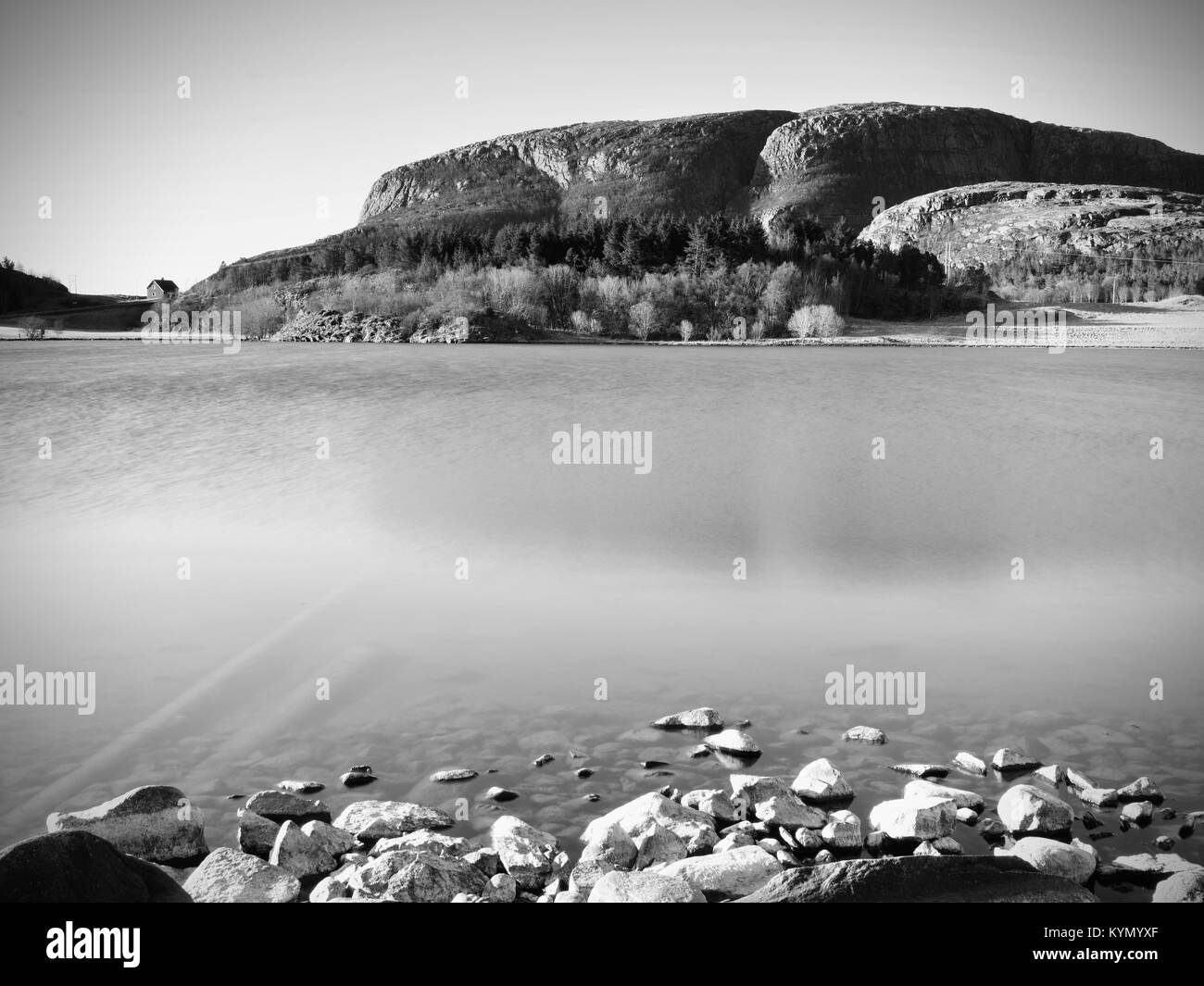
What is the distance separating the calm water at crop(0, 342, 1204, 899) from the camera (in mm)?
5332

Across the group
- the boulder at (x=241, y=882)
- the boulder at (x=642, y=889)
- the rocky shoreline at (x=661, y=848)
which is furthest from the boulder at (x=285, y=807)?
the boulder at (x=642, y=889)

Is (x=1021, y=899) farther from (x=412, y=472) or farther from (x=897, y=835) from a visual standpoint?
(x=412, y=472)

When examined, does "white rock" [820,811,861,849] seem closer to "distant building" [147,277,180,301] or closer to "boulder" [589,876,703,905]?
"boulder" [589,876,703,905]

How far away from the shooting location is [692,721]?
5.59 m

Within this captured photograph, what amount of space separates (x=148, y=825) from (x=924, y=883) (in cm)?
332

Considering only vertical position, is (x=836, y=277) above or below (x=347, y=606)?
above

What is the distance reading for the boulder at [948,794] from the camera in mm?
4535

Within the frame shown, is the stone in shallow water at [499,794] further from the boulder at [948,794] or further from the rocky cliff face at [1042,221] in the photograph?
the rocky cliff face at [1042,221]

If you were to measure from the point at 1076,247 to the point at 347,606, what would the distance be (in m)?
109

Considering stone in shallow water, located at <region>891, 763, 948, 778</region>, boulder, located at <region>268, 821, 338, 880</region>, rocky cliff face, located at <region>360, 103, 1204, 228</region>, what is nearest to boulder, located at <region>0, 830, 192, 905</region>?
boulder, located at <region>268, 821, 338, 880</region>

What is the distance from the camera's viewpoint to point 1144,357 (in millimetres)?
47156

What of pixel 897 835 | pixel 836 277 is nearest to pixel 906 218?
pixel 836 277

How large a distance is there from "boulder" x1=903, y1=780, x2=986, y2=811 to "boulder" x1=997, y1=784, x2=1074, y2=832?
0.11 m

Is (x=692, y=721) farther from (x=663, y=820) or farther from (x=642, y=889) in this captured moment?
(x=642, y=889)
